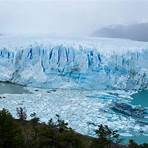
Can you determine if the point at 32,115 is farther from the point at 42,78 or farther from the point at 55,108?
the point at 42,78

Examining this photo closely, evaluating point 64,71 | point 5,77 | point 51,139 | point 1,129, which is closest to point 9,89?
point 5,77

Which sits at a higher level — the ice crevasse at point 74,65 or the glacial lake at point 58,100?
the ice crevasse at point 74,65

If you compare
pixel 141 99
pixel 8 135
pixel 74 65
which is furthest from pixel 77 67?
pixel 8 135

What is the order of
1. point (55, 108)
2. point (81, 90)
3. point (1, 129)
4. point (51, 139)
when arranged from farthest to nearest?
point (81, 90) < point (55, 108) < point (51, 139) < point (1, 129)

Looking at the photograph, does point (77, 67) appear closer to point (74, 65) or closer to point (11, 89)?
point (74, 65)

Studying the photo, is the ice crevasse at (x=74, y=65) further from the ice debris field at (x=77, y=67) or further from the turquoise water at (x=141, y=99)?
the turquoise water at (x=141, y=99)

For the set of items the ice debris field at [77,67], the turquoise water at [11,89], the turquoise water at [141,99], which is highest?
the ice debris field at [77,67]

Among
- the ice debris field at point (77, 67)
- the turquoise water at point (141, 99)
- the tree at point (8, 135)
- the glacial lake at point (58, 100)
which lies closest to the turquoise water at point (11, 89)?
the glacial lake at point (58, 100)
